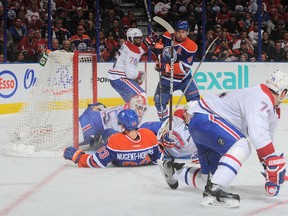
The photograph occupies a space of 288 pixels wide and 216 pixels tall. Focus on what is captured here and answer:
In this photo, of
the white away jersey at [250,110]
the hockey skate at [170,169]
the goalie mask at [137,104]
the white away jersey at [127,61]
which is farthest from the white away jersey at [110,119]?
the white away jersey at [250,110]

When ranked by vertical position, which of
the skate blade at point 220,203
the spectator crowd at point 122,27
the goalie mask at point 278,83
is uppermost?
the spectator crowd at point 122,27

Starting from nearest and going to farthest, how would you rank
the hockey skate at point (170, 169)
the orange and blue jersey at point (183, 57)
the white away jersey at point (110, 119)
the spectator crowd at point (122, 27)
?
1. the hockey skate at point (170, 169)
2. the white away jersey at point (110, 119)
3. the orange and blue jersey at point (183, 57)
4. the spectator crowd at point (122, 27)

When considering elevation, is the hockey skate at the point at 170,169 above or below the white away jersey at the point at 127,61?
below

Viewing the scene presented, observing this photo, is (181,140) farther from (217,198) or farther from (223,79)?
(223,79)

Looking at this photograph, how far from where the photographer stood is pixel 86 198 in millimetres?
4777

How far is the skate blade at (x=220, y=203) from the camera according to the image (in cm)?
432

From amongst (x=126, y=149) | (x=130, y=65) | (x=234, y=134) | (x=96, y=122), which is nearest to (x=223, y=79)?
(x=130, y=65)

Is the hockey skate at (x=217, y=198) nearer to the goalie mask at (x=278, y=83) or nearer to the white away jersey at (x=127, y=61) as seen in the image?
Result: the goalie mask at (x=278, y=83)

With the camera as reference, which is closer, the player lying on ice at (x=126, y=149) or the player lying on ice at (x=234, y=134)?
the player lying on ice at (x=234, y=134)

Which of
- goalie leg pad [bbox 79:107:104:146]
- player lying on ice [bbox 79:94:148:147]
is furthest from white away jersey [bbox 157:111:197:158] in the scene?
goalie leg pad [bbox 79:107:104:146]

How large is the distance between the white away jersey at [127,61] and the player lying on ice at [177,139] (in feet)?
6.42

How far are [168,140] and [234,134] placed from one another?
1.61 metres

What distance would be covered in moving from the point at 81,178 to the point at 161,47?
9.66ft

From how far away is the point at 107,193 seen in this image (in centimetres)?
495
